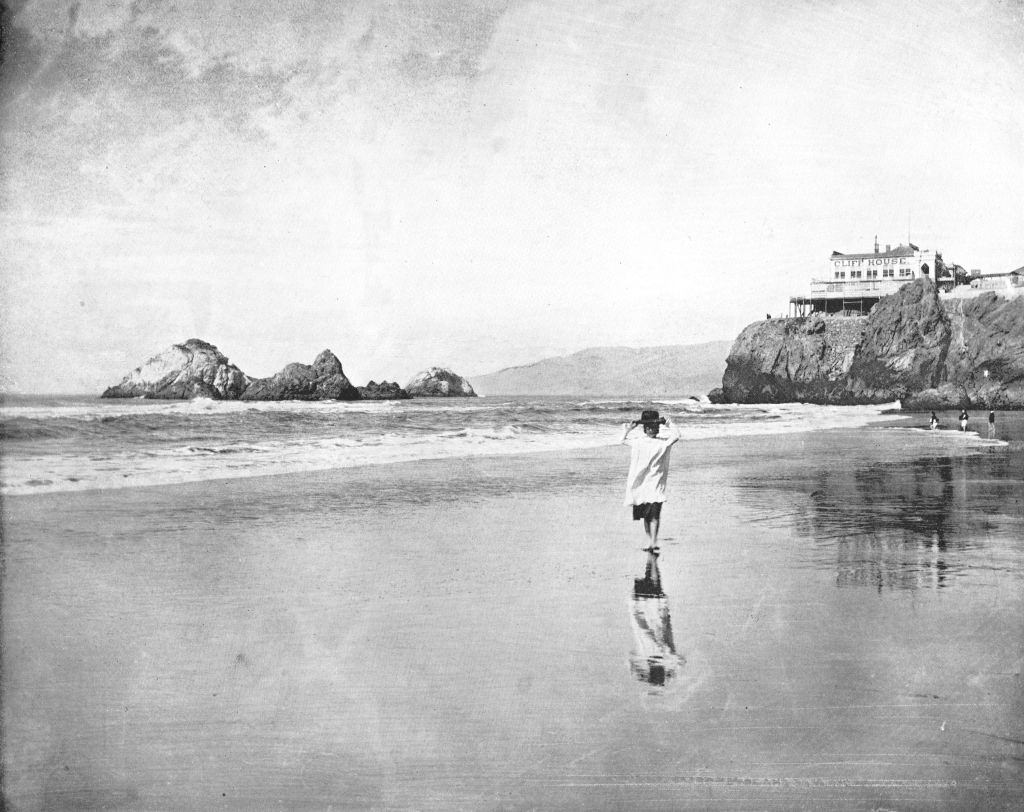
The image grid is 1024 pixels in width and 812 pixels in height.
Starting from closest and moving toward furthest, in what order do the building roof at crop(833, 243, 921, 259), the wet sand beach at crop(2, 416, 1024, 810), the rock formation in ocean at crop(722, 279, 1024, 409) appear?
the wet sand beach at crop(2, 416, 1024, 810) → the rock formation in ocean at crop(722, 279, 1024, 409) → the building roof at crop(833, 243, 921, 259)

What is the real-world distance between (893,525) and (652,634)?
4.94 meters

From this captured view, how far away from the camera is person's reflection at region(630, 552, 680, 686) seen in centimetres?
408

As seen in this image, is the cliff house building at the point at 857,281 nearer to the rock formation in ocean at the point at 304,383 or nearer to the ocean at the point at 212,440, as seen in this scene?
the ocean at the point at 212,440

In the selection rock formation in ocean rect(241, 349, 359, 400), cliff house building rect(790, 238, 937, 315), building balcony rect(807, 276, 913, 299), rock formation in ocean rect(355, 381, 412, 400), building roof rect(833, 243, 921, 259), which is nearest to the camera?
rock formation in ocean rect(241, 349, 359, 400)

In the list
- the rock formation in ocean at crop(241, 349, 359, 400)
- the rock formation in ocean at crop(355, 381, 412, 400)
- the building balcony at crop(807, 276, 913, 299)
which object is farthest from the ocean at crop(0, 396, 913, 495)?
the building balcony at crop(807, 276, 913, 299)

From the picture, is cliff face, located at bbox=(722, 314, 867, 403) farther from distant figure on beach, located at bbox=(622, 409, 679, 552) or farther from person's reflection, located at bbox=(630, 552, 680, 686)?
person's reflection, located at bbox=(630, 552, 680, 686)

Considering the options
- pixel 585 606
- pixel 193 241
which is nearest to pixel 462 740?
pixel 585 606

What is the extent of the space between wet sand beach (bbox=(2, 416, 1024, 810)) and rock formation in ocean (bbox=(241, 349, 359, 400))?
10383mm

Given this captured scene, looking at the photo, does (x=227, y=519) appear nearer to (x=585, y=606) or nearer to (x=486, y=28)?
(x=585, y=606)

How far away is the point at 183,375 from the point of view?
2003 cm

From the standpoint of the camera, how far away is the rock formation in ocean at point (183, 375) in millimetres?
15235

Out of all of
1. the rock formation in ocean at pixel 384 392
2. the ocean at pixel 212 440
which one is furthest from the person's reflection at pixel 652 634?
the rock formation in ocean at pixel 384 392

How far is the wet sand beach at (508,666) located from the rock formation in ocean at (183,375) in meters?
7.23

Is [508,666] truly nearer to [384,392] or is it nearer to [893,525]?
[893,525]
